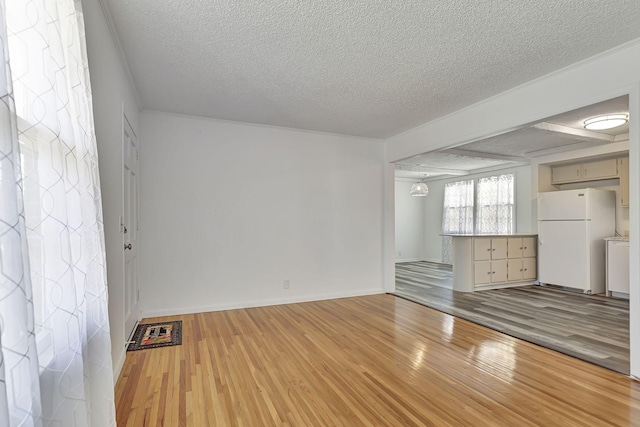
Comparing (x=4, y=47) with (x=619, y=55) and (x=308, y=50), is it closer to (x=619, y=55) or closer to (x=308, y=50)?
(x=308, y=50)

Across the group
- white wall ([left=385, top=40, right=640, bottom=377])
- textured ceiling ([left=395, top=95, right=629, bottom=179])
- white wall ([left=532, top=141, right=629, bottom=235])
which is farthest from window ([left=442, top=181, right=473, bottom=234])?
white wall ([left=385, top=40, right=640, bottom=377])

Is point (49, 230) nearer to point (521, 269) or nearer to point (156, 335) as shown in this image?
point (156, 335)

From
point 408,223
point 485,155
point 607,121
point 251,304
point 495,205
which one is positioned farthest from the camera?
point 408,223

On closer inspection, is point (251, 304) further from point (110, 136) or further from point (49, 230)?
point (49, 230)

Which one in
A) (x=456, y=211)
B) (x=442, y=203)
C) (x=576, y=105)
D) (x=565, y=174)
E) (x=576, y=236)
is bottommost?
(x=576, y=236)

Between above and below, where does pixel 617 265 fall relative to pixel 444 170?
below

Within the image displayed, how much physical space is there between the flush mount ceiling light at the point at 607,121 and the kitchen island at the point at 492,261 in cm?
226

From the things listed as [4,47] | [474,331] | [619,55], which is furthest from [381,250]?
[4,47]

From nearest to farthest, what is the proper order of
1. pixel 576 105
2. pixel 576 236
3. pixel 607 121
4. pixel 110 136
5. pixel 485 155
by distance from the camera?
pixel 110 136 < pixel 576 105 < pixel 607 121 < pixel 576 236 < pixel 485 155

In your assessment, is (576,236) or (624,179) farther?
(576,236)

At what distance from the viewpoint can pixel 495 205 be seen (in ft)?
25.3

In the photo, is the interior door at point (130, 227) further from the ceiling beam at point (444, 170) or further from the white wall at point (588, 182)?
the white wall at point (588, 182)

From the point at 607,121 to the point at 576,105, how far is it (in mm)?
1784

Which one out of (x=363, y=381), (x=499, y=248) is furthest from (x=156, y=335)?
(x=499, y=248)
